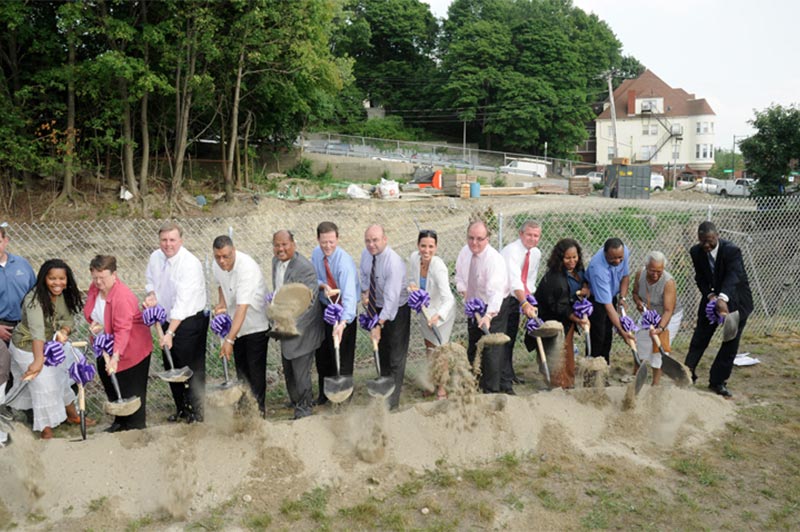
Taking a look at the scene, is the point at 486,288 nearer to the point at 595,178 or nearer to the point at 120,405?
the point at 120,405

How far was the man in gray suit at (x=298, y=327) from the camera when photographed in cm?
512

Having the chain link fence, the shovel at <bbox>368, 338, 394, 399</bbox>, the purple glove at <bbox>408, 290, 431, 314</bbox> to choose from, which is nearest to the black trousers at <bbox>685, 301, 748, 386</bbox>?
the chain link fence

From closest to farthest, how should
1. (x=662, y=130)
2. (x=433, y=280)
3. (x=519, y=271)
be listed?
1. (x=433, y=280)
2. (x=519, y=271)
3. (x=662, y=130)

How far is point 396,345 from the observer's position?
5500 millimetres

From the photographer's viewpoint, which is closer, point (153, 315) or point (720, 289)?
point (153, 315)

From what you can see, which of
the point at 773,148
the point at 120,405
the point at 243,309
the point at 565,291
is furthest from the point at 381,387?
the point at 773,148

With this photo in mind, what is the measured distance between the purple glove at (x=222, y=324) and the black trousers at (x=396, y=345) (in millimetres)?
1334

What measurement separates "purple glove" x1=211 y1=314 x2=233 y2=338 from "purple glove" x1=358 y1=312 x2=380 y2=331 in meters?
1.15

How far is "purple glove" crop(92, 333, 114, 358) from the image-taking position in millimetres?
4660

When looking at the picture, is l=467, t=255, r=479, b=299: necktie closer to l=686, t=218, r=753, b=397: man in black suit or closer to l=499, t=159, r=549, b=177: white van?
l=686, t=218, r=753, b=397: man in black suit

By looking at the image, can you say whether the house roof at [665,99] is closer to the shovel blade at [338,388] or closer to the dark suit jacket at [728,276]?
the dark suit jacket at [728,276]

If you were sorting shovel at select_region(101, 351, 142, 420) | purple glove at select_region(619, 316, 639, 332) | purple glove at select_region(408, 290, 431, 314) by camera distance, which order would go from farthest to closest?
purple glove at select_region(619, 316, 639, 332) < purple glove at select_region(408, 290, 431, 314) < shovel at select_region(101, 351, 142, 420)

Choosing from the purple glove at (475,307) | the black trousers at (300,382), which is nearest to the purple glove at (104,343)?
the black trousers at (300,382)

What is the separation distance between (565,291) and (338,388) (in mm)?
2387
